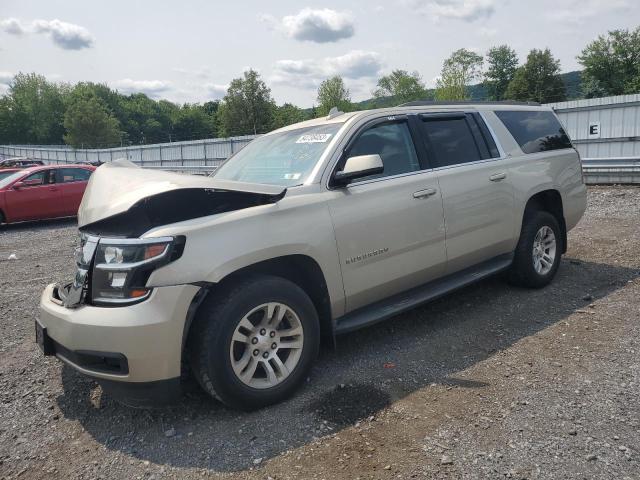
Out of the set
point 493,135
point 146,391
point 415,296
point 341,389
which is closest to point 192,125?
point 493,135

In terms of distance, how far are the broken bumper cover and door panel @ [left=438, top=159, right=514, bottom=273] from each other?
7.67ft

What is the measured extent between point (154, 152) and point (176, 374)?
3114 cm

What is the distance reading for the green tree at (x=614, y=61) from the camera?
6819 cm

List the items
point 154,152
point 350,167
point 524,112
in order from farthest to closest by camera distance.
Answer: point 154,152 → point 524,112 → point 350,167

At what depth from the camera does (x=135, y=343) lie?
111 inches

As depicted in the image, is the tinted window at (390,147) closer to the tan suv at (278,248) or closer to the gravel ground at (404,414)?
the tan suv at (278,248)

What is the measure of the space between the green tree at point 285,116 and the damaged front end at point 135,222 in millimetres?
59459

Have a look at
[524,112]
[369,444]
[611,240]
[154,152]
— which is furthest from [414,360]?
[154,152]

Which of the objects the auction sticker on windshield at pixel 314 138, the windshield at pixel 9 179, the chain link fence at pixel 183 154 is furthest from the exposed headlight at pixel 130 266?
the chain link fence at pixel 183 154

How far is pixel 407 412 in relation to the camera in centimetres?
315

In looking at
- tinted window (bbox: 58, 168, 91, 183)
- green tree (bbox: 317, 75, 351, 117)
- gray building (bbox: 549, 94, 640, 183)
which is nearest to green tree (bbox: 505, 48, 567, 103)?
green tree (bbox: 317, 75, 351, 117)

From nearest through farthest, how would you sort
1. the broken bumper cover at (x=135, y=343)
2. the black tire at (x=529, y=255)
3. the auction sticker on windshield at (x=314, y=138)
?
the broken bumper cover at (x=135, y=343) → the auction sticker on windshield at (x=314, y=138) → the black tire at (x=529, y=255)

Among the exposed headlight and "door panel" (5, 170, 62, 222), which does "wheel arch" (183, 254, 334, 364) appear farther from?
"door panel" (5, 170, 62, 222)

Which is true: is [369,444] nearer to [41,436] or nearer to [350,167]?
[350,167]
